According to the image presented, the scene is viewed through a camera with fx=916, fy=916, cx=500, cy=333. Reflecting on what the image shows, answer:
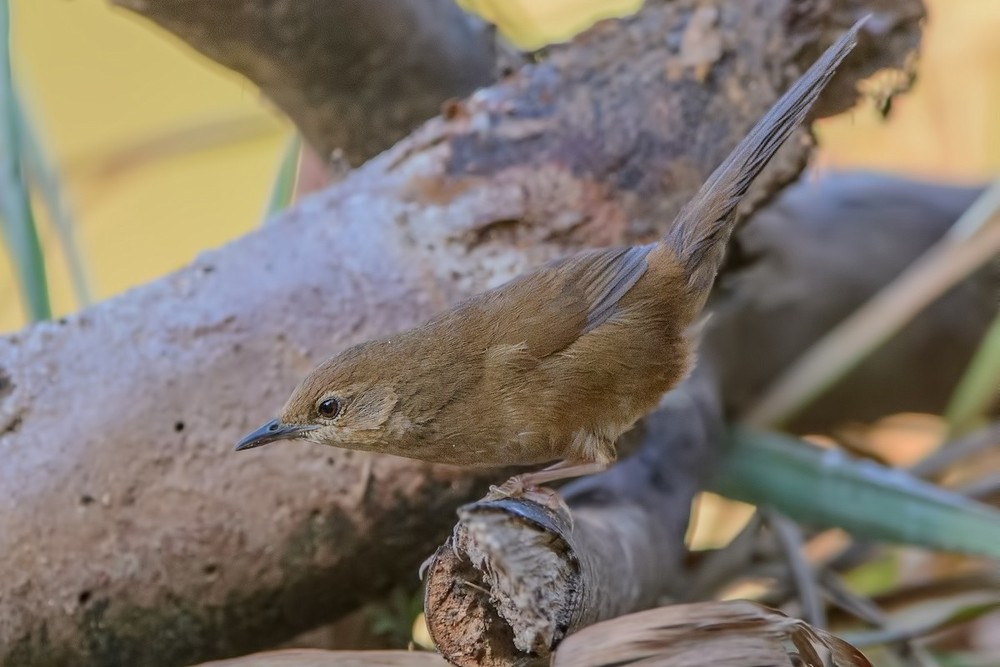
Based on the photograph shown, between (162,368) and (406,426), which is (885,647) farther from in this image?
(162,368)

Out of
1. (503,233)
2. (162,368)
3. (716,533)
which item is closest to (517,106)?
(503,233)

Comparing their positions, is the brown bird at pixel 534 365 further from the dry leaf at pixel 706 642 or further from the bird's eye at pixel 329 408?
the dry leaf at pixel 706 642

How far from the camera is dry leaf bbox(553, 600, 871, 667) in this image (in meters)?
1.05

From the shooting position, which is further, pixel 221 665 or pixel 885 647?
pixel 885 647

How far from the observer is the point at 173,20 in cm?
205

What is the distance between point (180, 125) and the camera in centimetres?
314

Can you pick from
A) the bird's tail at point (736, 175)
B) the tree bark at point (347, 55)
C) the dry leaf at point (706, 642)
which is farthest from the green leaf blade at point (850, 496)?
the tree bark at point (347, 55)

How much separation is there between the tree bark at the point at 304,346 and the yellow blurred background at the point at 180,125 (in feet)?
1.79

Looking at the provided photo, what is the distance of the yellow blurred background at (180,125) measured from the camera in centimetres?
304

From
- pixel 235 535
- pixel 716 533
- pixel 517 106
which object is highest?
pixel 517 106

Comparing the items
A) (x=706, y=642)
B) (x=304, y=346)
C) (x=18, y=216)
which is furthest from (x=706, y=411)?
(x=18, y=216)

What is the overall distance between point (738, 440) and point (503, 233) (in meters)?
0.98

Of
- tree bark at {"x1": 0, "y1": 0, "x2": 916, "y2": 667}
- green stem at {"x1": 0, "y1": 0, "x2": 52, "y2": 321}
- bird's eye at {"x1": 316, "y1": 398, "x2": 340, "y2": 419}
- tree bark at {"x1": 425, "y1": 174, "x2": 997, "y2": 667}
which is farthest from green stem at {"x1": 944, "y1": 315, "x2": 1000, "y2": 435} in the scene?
green stem at {"x1": 0, "y1": 0, "x2": 52, "y2": 321}

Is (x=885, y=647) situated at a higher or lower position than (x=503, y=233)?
lower
